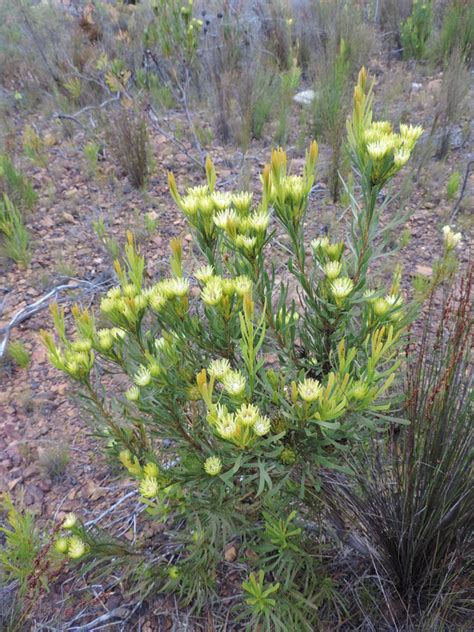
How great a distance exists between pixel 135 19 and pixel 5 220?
4538 mm

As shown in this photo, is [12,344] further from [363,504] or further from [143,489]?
[363,504]

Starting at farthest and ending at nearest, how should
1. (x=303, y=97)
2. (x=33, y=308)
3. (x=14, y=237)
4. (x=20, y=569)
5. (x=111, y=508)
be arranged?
1. (x=303, y=97)
2. (x=14, y=237)
3. (x=33, y=308)
4. (x=111, y=508)
5. (x=20, y=569)

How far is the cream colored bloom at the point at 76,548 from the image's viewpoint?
1341 millimetres

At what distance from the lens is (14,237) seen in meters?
3.07

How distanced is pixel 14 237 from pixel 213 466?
2529 millimetres

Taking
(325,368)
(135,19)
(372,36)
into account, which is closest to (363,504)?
(325,368)

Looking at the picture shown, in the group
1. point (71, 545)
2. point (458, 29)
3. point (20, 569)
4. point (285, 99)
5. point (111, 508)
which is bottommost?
point (111, 508)

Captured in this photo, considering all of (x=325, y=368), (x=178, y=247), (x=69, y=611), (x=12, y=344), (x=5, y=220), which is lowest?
(x=69, y=611)

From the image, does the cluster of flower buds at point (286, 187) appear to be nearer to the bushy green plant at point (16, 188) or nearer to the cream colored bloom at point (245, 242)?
the cream colored bloom at point (245, 242)

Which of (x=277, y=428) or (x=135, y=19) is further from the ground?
(x=135, y=19)

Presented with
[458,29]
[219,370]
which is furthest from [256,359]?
[458,29]

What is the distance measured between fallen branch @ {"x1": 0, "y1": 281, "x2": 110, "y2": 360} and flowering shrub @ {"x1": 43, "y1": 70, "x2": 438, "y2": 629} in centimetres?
145

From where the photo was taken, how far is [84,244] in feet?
10.8

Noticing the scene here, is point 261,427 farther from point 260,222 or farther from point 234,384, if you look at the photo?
point 260,222
